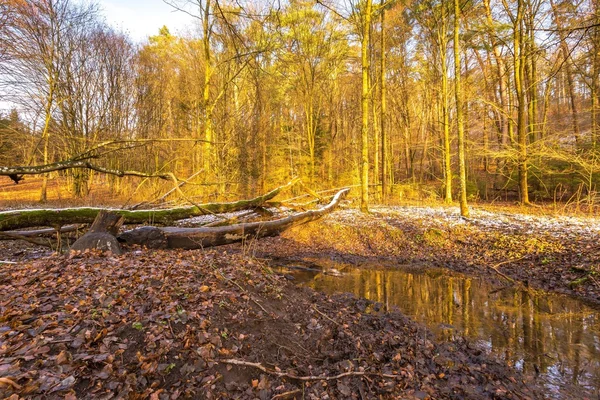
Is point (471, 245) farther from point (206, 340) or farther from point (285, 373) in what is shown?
point (206, 340)

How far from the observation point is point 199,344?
132 inches

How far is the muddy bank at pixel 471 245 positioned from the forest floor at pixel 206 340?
2.99 ft

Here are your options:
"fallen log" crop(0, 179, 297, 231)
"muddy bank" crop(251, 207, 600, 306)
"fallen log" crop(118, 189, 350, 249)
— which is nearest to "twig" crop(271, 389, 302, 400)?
"fallen log" crop(0, 179, 297, 231)

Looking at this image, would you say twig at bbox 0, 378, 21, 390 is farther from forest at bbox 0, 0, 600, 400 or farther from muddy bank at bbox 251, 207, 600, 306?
muddy bank at bbox 251, 207, 600, 306

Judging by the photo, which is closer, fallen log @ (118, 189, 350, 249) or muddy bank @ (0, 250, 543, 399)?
muddy bank @ (0, 250, 543, 399)

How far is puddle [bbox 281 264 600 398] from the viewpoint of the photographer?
171 inches

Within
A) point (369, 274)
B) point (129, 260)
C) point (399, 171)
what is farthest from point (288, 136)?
point (129, 260)

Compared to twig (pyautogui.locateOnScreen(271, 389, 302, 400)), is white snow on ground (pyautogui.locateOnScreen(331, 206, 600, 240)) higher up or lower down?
higher up

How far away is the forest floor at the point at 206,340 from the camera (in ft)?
8.95

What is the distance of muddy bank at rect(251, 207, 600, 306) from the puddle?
0.76 m

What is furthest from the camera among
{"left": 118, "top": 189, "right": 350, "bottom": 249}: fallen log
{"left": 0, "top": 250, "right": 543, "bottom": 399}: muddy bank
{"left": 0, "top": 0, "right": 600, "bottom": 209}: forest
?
{"left": 0, "top": 0, "right": 600, "bottom": 209}: forest

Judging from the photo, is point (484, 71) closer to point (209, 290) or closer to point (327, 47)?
point (327, 47)

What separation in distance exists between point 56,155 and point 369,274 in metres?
26.5

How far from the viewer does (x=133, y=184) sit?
899 inches
